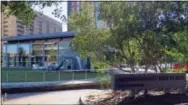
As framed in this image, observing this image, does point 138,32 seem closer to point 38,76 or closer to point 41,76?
point 41,76

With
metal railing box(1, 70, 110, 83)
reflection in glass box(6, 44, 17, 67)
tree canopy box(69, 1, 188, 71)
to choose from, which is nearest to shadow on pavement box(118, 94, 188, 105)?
tree canopy box(69, 1, 188, 71)

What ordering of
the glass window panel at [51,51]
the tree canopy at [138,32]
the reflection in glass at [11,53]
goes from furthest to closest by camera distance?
the reflection in glass at [11,53] < the glass window panel at [51,51] < the tree canopy at [138,32]

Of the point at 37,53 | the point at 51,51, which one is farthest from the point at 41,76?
the point at 37,53

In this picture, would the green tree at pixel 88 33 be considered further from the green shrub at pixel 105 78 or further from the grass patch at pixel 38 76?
the grass patch at pixel 38 76

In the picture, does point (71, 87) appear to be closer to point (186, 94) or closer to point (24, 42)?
point (186, 94)

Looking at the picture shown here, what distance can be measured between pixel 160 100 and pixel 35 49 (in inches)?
1810

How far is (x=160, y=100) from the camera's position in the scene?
36.9ft

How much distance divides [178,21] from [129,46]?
2.00 meters

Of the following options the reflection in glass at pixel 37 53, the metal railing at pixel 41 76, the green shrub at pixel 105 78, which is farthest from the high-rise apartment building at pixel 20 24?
the reflection in glass at pixel 37 53

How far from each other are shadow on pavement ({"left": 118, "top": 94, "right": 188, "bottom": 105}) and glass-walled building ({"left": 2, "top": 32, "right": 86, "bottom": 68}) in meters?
35.9

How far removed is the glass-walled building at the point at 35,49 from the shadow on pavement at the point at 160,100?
35.9 meters

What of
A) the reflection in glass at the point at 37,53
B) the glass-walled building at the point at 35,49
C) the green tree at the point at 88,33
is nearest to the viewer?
the green tree at the point at 88,33

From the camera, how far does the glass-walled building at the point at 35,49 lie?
49.0 meters

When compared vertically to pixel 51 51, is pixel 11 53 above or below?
below
